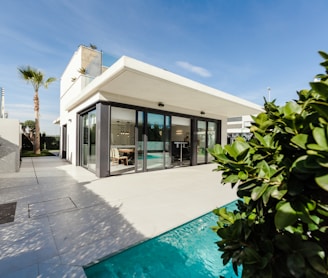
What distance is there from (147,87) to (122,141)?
105 inches

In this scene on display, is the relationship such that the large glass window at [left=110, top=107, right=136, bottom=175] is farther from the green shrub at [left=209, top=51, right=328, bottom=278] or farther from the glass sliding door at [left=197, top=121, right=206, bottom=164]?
the green shrub at [left=209, top=51, right=328, bottom=278]

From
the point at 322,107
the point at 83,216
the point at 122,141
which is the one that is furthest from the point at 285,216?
the point at 122,141

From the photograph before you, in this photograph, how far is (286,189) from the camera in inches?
28.5

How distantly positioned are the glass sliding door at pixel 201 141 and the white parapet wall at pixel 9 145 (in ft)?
30.7

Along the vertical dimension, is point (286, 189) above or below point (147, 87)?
below

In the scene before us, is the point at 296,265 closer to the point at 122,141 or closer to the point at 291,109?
the point at 291,109

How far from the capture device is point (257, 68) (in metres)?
12.4

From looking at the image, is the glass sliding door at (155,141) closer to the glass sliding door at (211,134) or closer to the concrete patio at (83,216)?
the concrete patio at (83,216)

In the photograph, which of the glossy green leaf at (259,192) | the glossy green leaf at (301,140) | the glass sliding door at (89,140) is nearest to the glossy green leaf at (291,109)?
the glossy green leaf at (301,140)

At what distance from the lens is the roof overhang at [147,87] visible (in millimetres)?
5113

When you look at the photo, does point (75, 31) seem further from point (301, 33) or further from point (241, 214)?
point (241, 214)

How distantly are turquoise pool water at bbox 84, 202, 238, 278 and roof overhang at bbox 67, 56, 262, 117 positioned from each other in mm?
4080

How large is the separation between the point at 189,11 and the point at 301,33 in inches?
174

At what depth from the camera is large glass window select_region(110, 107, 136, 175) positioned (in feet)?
25.2
